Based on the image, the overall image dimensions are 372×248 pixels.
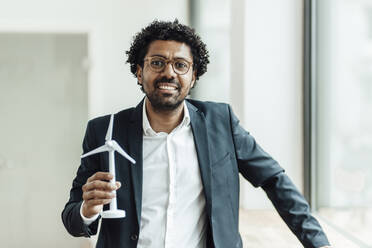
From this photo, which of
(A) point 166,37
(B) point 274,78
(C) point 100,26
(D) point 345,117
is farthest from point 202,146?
(C) point 100,26

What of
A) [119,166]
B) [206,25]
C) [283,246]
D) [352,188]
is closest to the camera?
[119,166]

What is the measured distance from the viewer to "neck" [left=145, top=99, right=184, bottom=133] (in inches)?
57.9

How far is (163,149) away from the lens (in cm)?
146

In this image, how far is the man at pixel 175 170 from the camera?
138cm

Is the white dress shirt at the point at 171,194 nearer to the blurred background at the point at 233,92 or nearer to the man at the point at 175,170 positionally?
the man at the point at 175,170

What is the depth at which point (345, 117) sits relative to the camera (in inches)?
89.2

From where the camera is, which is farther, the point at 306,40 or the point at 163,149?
the point at 306,40

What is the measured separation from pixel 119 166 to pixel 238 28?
1.55 metres

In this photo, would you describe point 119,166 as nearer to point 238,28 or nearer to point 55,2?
point 238,28

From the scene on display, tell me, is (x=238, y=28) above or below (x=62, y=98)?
above

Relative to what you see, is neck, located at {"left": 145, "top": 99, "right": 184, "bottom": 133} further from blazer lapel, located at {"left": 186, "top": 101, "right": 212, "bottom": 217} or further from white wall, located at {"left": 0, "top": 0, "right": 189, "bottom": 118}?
white wall, located at {"left": 0, "top": 0, "right": 189, "bottom": 118}

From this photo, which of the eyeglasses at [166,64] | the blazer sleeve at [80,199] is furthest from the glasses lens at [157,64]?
the blazer sleeve at [80,199]

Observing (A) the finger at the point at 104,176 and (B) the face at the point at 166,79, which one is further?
(B) the face at the point at 166,79

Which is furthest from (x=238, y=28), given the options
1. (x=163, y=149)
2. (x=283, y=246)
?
(x=163, y=149)
